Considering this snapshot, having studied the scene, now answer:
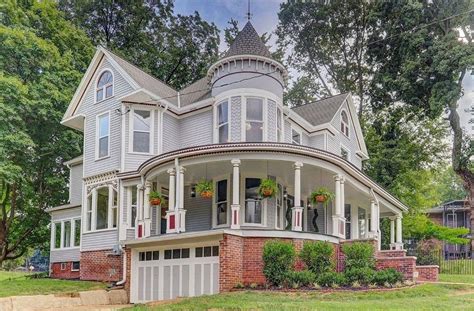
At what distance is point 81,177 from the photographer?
851 inches

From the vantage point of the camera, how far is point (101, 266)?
18062 millimetres

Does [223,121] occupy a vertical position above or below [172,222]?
above

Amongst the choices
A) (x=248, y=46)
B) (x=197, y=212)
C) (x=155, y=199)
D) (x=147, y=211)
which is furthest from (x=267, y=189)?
(x=248, y=46)

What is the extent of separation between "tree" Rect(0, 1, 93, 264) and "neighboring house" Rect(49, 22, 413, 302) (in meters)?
2.28

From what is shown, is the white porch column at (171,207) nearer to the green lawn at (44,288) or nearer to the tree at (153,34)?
the green lawn at (44,288)

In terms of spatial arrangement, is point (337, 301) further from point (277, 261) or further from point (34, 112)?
point (34, 112)

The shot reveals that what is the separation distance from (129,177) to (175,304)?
742 centimetres

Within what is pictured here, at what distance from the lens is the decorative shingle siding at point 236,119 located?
1767 centimetres

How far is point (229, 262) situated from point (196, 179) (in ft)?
16.9

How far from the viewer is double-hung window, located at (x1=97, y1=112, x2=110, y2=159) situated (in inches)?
766

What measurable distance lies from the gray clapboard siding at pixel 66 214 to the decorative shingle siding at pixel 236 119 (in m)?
7.75

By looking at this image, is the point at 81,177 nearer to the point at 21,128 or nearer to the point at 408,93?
the point at 21,128

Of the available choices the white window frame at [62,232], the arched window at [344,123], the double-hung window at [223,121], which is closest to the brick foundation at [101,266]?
the white window frame at [62,232]

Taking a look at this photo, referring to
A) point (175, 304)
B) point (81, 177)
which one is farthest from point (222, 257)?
point (81, 177)
